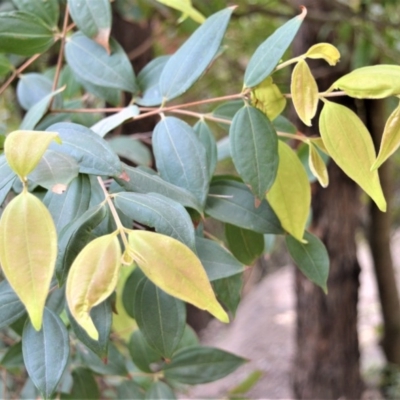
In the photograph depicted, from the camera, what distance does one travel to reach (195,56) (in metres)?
0.37

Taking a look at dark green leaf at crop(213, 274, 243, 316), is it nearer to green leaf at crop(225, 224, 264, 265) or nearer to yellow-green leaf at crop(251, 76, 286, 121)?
green leaf at crop(225, 224, 264, 265)

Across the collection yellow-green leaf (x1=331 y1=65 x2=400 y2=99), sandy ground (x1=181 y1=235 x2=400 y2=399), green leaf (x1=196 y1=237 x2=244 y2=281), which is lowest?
sandy ground (x1=181 y1=235 x2=400 y2=399)

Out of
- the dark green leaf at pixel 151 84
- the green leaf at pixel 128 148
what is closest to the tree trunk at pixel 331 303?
the green leaf at pixel 128 148

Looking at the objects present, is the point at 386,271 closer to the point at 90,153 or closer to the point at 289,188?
the point at 289,188

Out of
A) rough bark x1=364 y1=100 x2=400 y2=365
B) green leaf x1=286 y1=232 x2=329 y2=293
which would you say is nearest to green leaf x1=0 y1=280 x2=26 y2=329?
green leaf x1=286 y1=232 x2=329 y2=293

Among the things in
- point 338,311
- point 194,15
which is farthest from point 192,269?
point 338,311

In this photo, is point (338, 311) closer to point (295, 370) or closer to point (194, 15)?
point (295, 370)

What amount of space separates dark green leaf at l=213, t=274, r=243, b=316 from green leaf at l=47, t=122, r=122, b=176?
178 mm

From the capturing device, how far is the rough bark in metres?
1.37

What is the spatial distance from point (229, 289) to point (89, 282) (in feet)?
0.71

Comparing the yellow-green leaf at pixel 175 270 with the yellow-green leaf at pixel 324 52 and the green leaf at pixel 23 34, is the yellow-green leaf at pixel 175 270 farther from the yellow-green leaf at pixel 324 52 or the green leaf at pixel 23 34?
the green leaf at pixel 23 34

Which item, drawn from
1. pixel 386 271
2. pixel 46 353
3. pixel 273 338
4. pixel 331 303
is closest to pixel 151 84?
pixel 46 353

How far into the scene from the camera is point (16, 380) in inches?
26.9

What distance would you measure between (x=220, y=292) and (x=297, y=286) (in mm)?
1014
